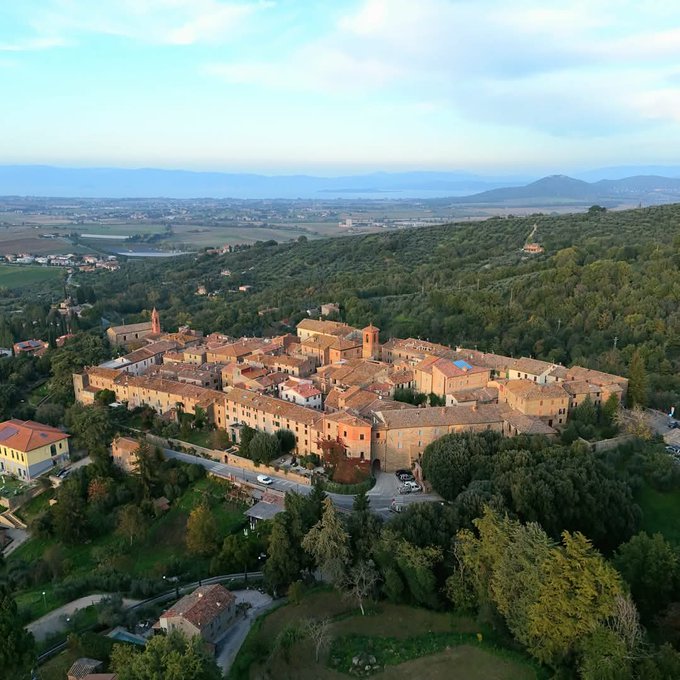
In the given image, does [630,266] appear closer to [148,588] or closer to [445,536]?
[445,536]

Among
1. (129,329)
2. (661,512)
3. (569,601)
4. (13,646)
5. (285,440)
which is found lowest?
(13,646)

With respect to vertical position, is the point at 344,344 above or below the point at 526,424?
above

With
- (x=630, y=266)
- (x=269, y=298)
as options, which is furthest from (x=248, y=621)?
(x=269, y=298)

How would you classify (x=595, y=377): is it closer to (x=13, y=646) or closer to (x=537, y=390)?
(x=537, y=390)

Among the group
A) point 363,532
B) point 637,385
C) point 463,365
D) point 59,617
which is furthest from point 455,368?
point 59,617

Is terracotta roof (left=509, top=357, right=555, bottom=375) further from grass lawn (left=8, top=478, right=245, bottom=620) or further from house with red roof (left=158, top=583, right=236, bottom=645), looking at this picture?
house with red roof (left=158, top=583, right=236, bottom=645)

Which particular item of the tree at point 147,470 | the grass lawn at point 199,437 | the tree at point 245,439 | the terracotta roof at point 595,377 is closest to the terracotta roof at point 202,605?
the tree at point 147,470

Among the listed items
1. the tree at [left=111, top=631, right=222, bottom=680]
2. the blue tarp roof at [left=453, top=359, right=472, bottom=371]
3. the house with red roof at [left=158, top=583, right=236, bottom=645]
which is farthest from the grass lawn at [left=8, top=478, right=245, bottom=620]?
the blue tarp roof at [left=453, top=359, right=472, bottom=371]
